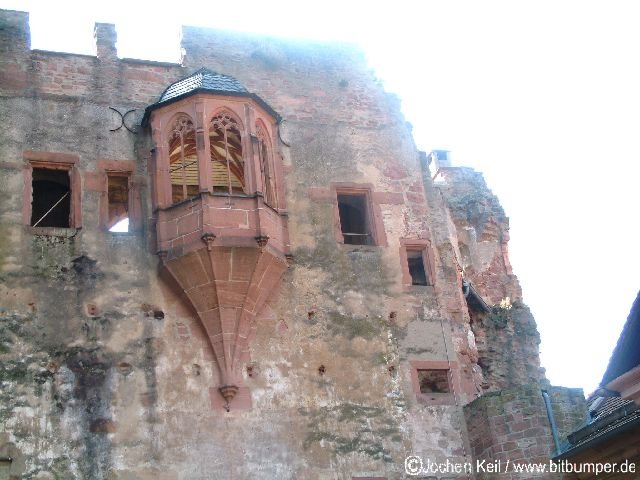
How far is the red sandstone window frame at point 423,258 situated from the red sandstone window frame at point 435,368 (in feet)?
4.92

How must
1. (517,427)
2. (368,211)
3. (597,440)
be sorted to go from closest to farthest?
(597,440) → (517,427) → (368,211)

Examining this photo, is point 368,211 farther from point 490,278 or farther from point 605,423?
point 605,423

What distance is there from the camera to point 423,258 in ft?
64.1

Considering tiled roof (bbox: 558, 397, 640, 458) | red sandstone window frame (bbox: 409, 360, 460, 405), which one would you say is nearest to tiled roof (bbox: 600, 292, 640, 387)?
tiled roof (bbox: 558, 397, 640, 458)

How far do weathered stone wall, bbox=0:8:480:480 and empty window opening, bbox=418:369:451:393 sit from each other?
22 centimetres

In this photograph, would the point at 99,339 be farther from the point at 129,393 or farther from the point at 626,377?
the point at 626,377

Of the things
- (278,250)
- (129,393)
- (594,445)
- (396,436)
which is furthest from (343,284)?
(594,445)

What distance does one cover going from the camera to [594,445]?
14602 millimetres

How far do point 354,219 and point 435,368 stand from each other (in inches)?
143

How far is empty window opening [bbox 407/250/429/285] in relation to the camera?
19531 millimetres

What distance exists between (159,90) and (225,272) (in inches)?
171

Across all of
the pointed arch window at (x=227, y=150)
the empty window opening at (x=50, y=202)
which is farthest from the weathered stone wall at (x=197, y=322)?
the empty window opening at (x=50, y=202)

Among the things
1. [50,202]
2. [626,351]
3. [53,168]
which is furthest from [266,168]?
[626,351]

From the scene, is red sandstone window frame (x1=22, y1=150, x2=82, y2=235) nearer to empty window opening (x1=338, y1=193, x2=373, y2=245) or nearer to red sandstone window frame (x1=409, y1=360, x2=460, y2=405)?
empty window opening (x1=338, y1=193, x2=373, y2=245)
